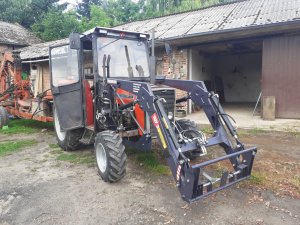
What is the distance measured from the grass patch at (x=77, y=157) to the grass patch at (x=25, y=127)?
9.15 feet

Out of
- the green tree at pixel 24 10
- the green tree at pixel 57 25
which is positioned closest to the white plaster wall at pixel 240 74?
the green tree at pixel 57 25

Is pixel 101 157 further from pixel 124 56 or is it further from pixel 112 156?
pixel 124 56

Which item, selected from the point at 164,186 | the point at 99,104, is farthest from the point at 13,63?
the point at 164,186

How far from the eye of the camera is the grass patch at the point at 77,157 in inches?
213

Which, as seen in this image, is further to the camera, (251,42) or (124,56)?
(251,42)

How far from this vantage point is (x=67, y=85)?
5.53 m

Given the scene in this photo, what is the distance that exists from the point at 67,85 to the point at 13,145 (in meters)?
2.35

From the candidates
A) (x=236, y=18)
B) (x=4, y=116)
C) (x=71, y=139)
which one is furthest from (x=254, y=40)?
(x=4, y=116)

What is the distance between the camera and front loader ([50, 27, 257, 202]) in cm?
361

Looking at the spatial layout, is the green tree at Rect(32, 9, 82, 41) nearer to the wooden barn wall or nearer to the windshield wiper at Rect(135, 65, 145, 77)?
the wooden barn wall

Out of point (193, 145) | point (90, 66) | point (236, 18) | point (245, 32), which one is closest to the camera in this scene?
point (193, 145)

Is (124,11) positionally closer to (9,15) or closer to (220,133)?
(9,15)

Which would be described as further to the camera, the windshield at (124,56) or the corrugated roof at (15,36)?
the corrugated roof at (15,36)

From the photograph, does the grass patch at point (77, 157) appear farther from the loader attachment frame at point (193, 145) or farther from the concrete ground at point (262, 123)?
the concrete ground at point (262, 123)
